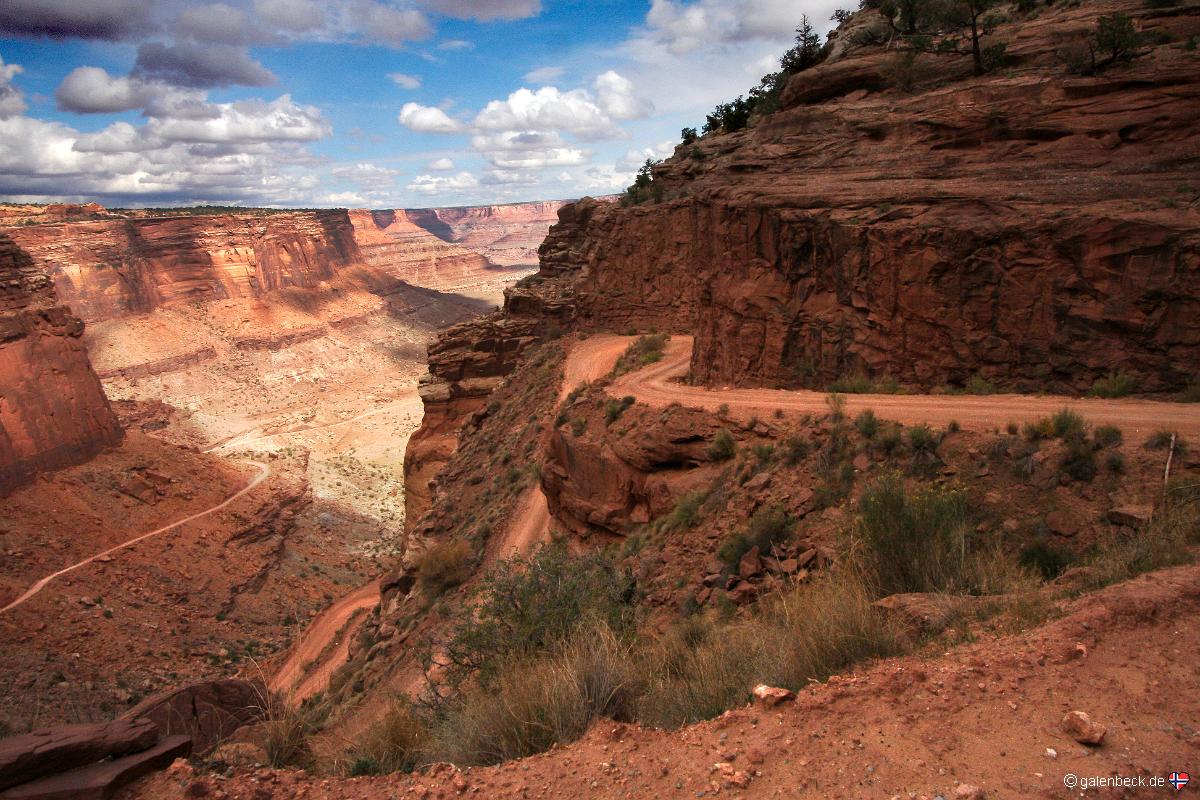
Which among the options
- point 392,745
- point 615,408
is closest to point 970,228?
point 615,408

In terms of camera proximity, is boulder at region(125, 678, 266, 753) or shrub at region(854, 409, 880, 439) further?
shrub at region(854, 409, 880, 439)

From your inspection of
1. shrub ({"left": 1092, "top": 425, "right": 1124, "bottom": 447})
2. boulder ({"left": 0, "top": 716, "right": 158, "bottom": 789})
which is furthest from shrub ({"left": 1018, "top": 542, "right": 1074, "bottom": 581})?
boulder ({"left": 0, "top": 716, "right": 158, "bottom": 789})

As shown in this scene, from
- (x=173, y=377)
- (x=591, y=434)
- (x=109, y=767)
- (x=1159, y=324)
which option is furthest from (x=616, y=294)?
(x=173, y=377)

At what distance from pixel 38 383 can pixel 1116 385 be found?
133 ft

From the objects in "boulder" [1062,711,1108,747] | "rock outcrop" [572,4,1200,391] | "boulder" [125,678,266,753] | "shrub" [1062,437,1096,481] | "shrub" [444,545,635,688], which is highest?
"rock outcrop" [572,4,1200,391]

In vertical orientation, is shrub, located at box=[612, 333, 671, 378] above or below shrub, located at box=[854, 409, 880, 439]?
below

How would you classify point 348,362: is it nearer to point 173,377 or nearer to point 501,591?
point 173,377

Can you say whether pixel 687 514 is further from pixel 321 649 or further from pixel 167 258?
pixel 167 258

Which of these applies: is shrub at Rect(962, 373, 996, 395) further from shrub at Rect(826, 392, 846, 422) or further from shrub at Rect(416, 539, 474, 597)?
shrub at Rect(416, 539, 474, 597)

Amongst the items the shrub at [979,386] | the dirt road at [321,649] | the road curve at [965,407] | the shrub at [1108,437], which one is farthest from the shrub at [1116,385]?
the dirt road at [321,649]

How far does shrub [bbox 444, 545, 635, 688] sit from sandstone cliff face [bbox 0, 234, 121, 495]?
31.8 meters

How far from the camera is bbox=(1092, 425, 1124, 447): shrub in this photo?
9.18 metres

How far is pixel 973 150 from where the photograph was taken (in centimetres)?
1582

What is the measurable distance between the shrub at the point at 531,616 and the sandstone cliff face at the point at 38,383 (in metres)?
31.8
